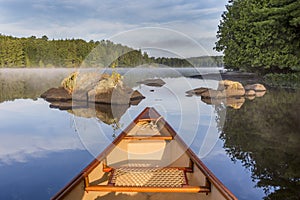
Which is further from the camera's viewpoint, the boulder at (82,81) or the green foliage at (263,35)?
the green foliage at (263,35)

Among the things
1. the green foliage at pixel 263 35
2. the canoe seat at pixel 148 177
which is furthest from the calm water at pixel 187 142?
the green foliage at pixel 263 35

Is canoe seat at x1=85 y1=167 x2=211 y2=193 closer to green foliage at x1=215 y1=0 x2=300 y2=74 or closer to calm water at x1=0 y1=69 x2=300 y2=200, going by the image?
calm water at x1=0 y1=69 x2=300 y2=200

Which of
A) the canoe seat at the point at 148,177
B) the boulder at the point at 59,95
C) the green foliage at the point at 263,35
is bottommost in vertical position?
the canoe seat at the point at 148,177

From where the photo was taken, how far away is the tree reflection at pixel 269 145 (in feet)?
15.1

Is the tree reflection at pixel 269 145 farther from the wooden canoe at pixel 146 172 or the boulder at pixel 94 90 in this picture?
the boulder at pixel 94 90

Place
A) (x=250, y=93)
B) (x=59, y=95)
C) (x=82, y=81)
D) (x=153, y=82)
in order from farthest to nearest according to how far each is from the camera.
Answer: (x=153, y=82)
(x=250, y=93)
(x=59, y=95)
(x=82, y=81)

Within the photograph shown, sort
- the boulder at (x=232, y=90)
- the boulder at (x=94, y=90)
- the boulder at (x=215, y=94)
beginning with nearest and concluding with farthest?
Result: the boulder at (x=94, y=90)
the boulder at (x=215, y=94)
the boulder at (x=232, y=90)

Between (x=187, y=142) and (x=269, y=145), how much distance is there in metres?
2.16

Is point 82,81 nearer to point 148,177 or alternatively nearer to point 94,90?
point 94,90

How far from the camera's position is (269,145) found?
685cm

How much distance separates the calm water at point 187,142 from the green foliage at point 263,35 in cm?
722

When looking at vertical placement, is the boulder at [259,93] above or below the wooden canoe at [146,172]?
above

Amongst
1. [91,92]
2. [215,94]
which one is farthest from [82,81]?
[215,94]

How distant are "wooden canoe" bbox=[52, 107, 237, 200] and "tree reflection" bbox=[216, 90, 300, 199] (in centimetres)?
159
